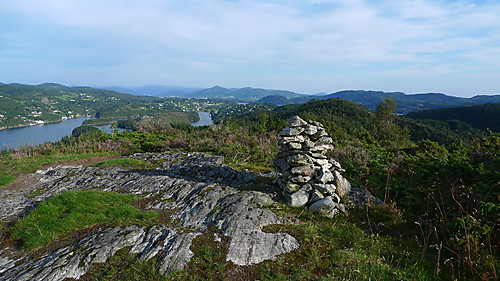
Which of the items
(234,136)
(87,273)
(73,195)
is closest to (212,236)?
(87,273)

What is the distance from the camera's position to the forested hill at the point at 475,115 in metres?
Result: 125

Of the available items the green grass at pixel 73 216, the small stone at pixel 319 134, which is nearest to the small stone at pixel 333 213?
the small stone at pixel 319 134

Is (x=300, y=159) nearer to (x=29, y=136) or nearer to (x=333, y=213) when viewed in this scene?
(x=333, y=213)

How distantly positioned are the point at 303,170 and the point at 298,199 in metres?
1.09

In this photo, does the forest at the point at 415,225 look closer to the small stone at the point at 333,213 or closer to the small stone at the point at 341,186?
the small stone at the point at 333,213

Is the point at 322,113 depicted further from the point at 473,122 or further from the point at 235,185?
the point at 235,185

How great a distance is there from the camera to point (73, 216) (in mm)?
7586

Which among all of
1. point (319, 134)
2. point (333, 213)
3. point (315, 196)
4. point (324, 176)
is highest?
point (319, 134)

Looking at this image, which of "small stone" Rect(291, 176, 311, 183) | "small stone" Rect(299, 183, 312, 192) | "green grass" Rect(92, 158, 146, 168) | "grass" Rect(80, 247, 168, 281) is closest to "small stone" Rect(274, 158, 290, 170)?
"small stone" Rect(291, 176, 311, 183)

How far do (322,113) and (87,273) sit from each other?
473 feet

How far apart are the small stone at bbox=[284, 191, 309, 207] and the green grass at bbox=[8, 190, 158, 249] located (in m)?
4.78

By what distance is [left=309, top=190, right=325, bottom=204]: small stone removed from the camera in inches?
320

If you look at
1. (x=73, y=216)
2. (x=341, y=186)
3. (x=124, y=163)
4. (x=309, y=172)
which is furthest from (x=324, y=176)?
Result: (x=124, y=163)

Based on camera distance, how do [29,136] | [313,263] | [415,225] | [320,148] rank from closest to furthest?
[313,263], [415,225], [320,148], [29,136]
